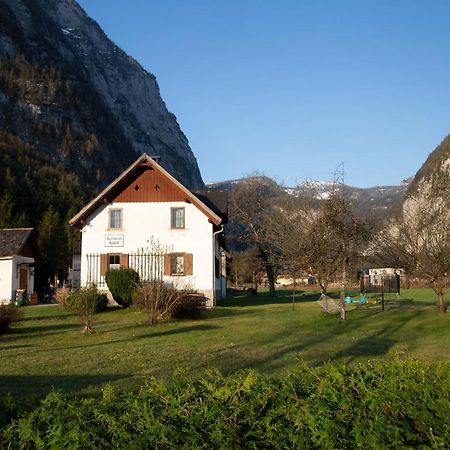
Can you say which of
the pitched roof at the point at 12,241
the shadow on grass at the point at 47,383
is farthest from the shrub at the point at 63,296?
the shadow on grass at the point at 47,383

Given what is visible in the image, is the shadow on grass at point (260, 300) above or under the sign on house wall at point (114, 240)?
under

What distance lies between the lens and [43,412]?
3.39 m

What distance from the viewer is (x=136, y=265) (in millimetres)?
29109

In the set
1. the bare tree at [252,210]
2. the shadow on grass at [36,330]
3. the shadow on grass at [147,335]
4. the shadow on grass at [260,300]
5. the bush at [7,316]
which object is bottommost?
the shadow on grass at [147,335]

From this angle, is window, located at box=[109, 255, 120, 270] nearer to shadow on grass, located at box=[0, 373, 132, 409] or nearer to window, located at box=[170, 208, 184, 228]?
window, located at box=[170, 208, 184, 228]

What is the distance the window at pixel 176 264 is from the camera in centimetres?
2878

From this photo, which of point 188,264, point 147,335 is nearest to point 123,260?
point 188,264

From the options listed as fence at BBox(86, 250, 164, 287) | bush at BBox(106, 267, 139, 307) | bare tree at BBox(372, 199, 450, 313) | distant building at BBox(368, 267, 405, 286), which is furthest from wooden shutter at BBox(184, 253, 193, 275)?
distant building at BBox(368, 267, 405, 286)

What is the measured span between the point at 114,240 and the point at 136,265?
1.91 m

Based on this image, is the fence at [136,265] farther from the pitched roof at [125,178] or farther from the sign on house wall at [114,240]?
the pitched roof at [125,178]

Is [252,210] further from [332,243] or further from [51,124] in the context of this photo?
[51,124]

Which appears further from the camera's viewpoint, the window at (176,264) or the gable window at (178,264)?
the window at (176,264)

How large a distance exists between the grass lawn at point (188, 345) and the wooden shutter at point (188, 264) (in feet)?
18.1

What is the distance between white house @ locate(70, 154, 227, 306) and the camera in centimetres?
2869
